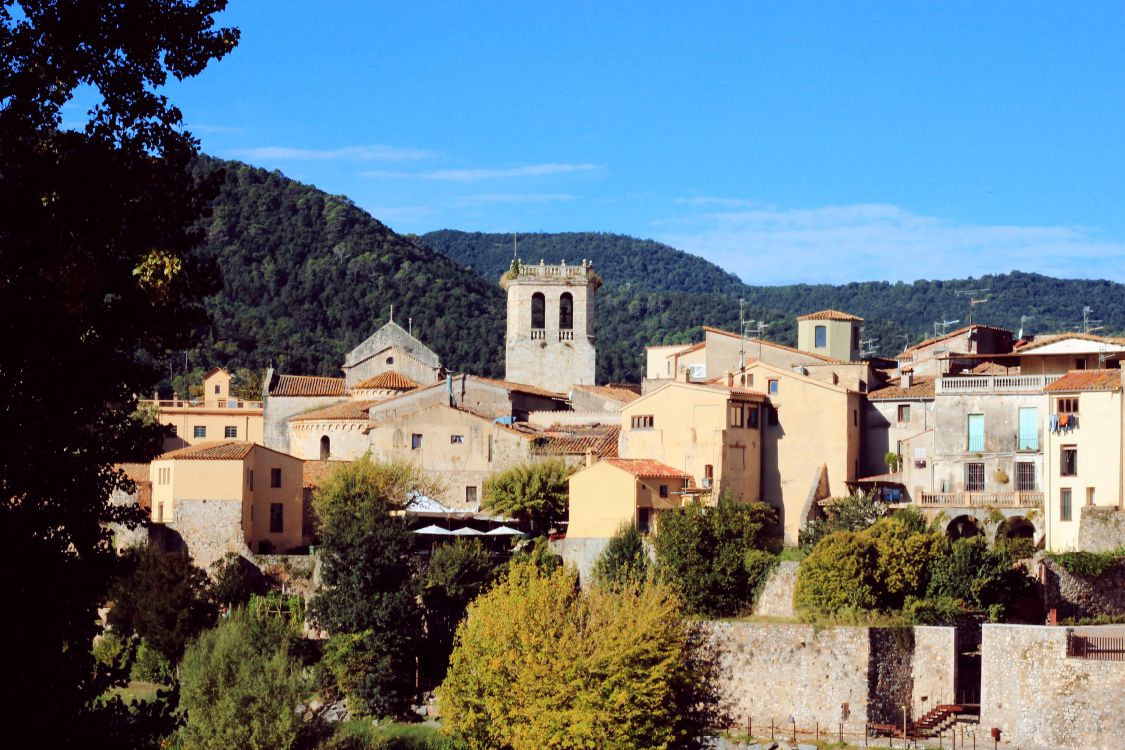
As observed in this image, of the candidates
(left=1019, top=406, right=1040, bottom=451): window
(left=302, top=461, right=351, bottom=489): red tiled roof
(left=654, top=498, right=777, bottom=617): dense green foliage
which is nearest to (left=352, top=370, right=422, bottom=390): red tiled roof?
(left=302, top=461, right=351, bottom=489): red tiled roof

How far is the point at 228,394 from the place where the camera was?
83.4m

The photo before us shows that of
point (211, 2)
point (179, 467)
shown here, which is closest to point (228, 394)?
point (179, 467)

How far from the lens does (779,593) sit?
1884 inches

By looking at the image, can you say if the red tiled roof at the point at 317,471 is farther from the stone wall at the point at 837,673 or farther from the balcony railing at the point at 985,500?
the balcony railing at the point at 985,500

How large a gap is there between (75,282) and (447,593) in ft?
106

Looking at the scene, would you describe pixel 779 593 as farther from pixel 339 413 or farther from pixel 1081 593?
pixel 339 413

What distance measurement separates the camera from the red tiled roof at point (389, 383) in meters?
69.8

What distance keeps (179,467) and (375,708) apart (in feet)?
35.8

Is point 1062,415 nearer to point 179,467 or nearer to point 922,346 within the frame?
point 922,346

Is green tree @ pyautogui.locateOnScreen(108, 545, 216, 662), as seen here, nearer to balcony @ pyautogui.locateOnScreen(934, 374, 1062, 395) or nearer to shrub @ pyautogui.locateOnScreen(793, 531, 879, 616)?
shrub @ pyautogui.locateOnScreen(793, 531, 879, 616)

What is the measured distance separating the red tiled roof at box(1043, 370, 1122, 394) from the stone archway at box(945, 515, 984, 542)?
13.2ft

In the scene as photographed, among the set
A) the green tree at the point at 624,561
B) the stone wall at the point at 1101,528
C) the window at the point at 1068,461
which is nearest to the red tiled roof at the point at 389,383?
the green tree at the point at 624,561

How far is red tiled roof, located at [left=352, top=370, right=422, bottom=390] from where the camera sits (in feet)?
229

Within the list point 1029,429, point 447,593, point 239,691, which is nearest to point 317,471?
point 447,593
